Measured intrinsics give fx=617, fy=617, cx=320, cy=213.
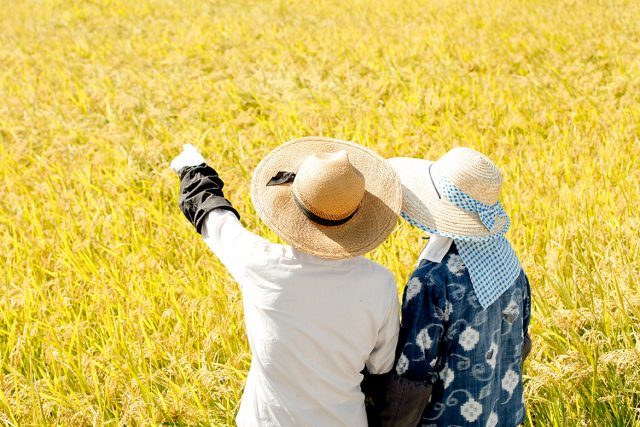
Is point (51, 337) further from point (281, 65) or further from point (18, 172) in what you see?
point (281, 65)

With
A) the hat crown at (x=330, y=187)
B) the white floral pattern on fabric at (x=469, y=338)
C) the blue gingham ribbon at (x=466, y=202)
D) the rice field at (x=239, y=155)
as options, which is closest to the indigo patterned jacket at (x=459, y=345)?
the white floral pattern on fabric at (x=469, y=338)

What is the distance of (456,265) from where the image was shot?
1.58m

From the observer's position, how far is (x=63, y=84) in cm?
550

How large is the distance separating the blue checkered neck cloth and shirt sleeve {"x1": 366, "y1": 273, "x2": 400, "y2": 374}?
21cm

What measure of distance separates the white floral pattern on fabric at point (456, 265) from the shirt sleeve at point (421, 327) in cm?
6

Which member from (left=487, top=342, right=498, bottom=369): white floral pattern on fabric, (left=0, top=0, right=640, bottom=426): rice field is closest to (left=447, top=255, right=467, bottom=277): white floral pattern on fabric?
(left=487, top=342, right=498, bottom=369): white floral pattern on fabric

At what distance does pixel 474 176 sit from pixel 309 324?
1.87ft

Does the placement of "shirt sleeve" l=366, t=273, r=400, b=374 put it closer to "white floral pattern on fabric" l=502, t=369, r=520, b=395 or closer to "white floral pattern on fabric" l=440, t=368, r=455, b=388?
"white floral pattern on fabric" l=440, t=368, r=455, b=388

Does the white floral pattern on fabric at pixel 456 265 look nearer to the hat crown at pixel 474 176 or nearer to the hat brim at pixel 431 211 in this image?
the hat brim at pixel 431 211

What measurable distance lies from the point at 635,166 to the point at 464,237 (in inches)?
98.4

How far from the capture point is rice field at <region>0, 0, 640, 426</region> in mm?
2256

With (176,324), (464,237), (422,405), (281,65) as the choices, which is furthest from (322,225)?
(281,65)

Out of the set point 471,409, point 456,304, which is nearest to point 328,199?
point 456,304

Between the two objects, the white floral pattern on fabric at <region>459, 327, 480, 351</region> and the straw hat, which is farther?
the white floral pattern on fabric at <region>459, 327, 480, 351</region>
